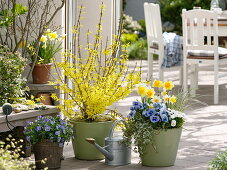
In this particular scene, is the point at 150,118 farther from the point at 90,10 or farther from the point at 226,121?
the point at 90,10

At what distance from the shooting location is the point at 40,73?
616 centimetres

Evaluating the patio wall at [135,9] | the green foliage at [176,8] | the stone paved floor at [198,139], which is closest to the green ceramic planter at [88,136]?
the stone paved floor at [198,139]

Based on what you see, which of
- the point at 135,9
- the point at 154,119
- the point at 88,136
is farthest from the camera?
the point at 135,9

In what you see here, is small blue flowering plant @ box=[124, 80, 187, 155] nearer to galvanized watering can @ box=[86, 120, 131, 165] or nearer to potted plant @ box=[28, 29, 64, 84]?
galvanized watering can @ box=[86, 120, 131, 165]

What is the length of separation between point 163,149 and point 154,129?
6.8 inches

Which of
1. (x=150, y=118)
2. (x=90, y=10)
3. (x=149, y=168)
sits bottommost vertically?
(x=149, y=168)

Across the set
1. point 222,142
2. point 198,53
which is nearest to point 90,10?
point 198,53

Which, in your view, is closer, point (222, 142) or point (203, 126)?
point (222, 142)

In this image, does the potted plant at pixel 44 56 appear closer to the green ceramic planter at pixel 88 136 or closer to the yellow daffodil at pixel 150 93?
the green ceramic planter at pixel 88 136

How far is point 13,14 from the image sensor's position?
5926 mm

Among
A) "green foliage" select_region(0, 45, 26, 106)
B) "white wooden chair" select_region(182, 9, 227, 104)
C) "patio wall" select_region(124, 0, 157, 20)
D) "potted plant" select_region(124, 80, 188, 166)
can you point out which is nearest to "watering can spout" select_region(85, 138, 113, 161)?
"potted plant" select_region(124, 80, 188, 166)

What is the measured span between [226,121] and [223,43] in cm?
739

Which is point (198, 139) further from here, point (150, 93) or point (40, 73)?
point (40, 73)

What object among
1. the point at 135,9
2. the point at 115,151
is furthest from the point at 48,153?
the point at 135,9
